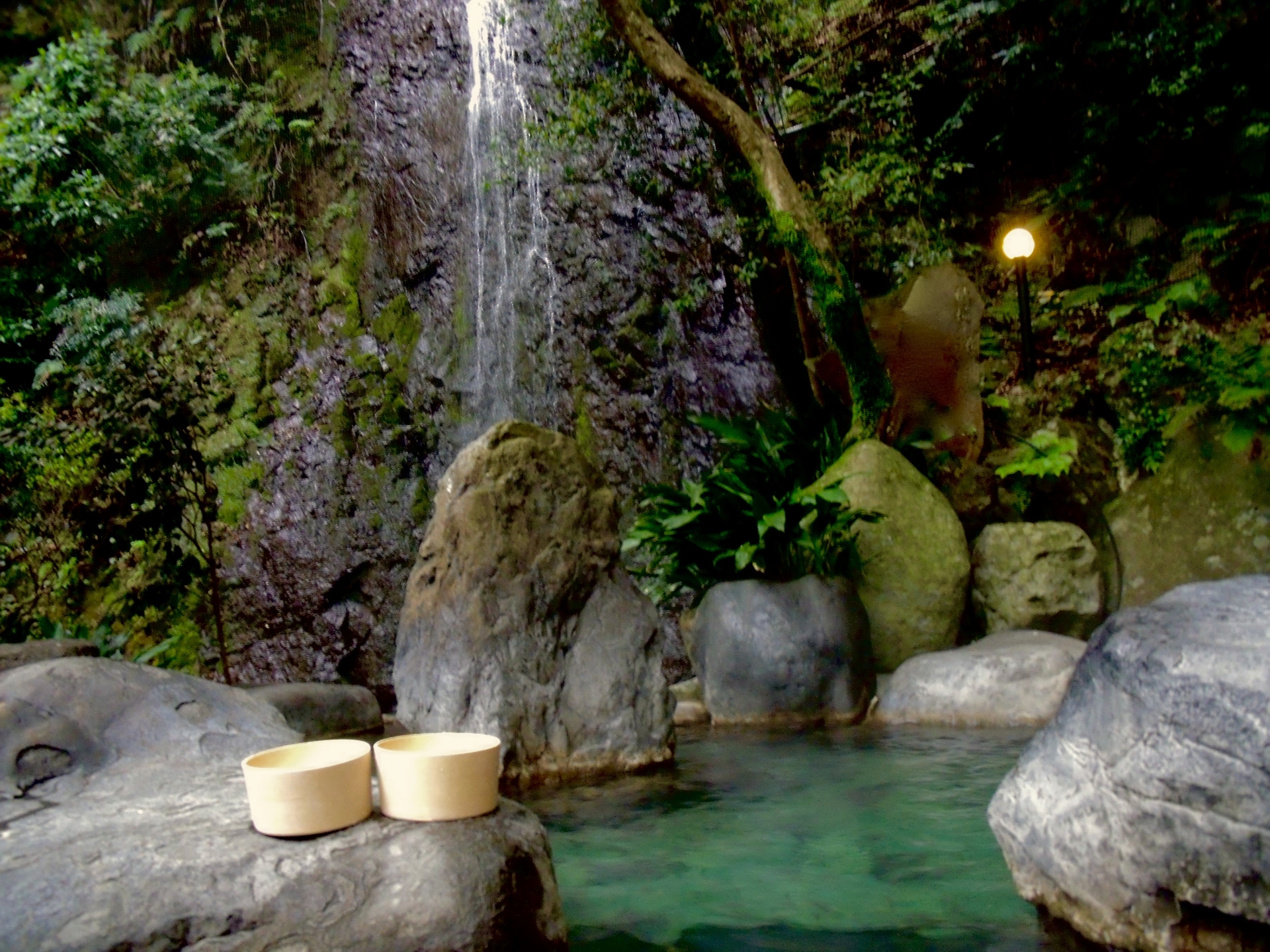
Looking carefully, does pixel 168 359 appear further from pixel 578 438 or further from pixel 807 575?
pixel 807 575

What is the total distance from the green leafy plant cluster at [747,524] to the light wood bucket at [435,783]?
11.5 ft

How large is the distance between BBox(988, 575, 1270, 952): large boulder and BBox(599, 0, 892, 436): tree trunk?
442 cm

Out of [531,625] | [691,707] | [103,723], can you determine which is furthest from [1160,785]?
[691,707]

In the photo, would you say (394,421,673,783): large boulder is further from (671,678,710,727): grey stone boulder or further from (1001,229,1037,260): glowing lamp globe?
(1001,229,1037,260): glowing lamp globe

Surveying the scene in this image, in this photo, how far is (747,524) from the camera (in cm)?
539

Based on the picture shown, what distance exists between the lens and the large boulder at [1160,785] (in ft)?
5.49

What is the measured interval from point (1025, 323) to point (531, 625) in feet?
15.1

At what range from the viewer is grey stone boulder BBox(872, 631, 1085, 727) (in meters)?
4.52

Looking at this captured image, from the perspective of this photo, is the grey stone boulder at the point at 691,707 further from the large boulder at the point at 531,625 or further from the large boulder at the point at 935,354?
the large boulder at the point at 935,354

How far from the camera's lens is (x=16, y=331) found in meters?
8.09

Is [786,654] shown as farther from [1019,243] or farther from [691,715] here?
[1019,243]

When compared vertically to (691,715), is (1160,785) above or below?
above

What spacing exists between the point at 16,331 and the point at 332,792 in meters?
8.49

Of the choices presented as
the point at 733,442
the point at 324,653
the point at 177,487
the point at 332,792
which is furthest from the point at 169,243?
the point at 332,792
